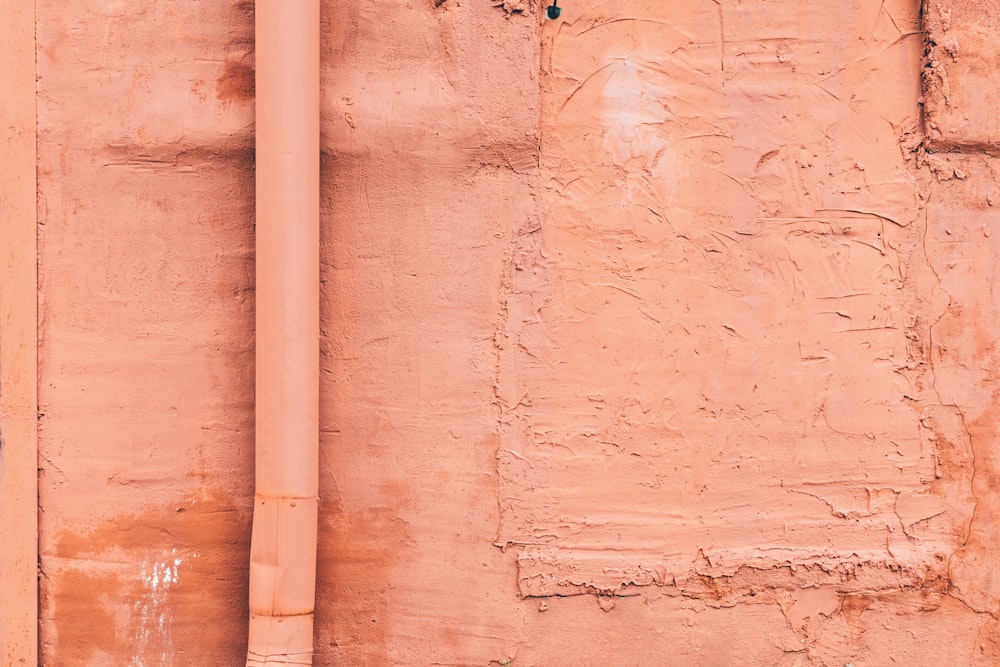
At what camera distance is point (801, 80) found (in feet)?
8.96

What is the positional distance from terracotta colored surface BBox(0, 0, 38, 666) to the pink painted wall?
0.18ft

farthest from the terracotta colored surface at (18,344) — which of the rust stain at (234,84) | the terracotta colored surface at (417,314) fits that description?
the terracotta colored surface at (417,314)

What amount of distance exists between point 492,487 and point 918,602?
147cm

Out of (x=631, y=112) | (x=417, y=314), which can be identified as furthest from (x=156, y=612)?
(x=631, y=112)

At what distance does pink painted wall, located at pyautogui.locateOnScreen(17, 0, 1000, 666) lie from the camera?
265cm

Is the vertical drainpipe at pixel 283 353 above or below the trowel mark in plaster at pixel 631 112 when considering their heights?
below

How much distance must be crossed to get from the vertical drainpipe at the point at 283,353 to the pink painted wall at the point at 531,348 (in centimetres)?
Result: 18

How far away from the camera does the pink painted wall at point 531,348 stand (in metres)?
2.65

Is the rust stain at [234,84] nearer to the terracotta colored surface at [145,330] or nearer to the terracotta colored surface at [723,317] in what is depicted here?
the terracotta colored surface at [145,330]

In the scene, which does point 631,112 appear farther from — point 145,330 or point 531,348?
point 145,330

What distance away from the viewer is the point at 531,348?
8.77 ft

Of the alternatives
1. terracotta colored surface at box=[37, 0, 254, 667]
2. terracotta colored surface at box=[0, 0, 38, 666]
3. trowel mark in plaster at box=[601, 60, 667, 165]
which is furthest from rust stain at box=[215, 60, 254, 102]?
trowel mark in plaster at box=[601, 60, 667, 165]

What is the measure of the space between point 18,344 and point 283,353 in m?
0.93

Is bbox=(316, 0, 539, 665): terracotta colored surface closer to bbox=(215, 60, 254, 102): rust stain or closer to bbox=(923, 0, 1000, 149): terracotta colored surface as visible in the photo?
bbox=(215, 60, 254, 102): rust stain
